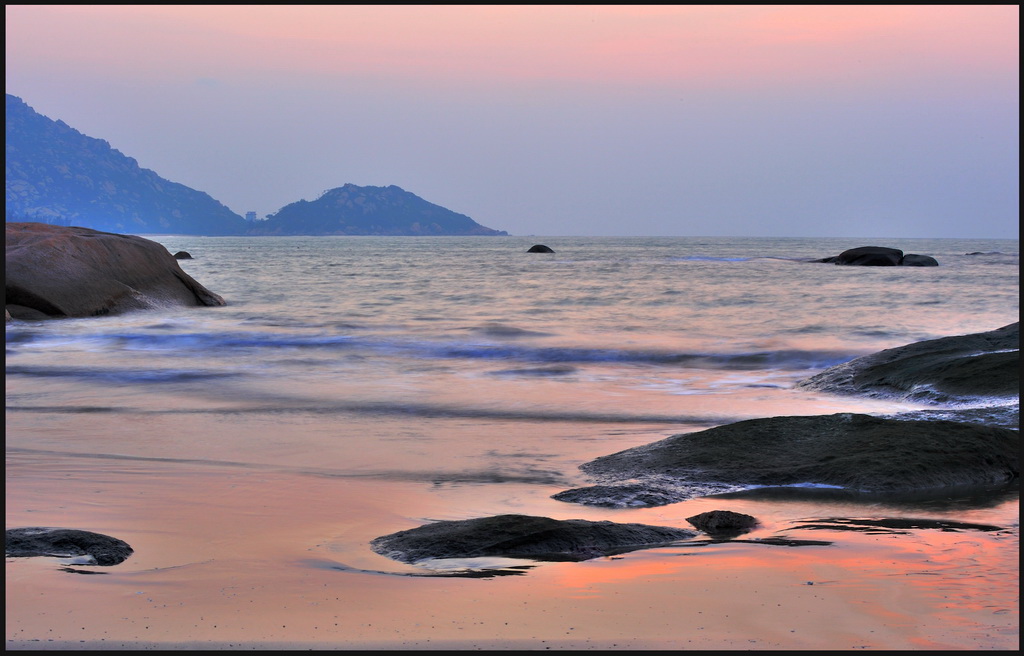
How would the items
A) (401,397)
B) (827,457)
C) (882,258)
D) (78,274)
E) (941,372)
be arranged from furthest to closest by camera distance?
(882,258)
(78,274)
(401,397)
(941,372)
(827,457)

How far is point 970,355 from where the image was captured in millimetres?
8977

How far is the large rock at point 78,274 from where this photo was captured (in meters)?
17.0

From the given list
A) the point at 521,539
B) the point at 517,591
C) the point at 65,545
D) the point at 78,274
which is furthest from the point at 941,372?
the point at 78,274

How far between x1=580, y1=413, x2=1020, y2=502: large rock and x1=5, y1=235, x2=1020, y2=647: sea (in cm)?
38

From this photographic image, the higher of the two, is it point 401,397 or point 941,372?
point 941,372

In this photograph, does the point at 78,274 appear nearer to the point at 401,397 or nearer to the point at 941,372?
the point at 401,397

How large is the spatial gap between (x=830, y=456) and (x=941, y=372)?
11.4 ft

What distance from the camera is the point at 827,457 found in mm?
5891

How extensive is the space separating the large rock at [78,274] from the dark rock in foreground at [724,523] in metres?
15.3

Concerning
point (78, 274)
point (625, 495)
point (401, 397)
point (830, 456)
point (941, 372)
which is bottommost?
point (401, 397)

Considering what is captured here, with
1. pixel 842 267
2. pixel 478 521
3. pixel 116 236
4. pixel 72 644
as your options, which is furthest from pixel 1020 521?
pixel 842 267

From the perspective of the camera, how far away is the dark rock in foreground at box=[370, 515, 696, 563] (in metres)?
4.23

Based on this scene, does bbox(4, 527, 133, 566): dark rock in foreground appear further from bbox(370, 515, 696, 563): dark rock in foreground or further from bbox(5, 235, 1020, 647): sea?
bbox(370, 515, 696, 563): dark rock in foreground

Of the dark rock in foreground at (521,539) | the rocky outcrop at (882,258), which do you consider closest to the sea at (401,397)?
the dark rock in foreground at (521,539)
